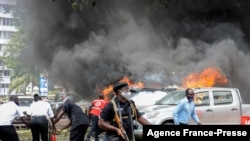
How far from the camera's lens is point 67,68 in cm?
2955

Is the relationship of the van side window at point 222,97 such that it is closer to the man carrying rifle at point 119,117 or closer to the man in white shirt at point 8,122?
the man in white shirt at point 8,122

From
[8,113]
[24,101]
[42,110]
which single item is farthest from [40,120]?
[24,101]

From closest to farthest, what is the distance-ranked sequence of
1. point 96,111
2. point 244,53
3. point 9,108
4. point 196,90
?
point 9,108, point 196,90, point 96,111, point 244,53

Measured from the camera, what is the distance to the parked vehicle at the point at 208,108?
11883mm

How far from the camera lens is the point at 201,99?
490 inches

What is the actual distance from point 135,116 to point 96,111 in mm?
7351

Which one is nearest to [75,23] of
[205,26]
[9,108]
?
[205,26]

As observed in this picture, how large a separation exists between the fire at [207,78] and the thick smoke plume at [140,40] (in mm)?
533

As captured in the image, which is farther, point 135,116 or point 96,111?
point 96,111

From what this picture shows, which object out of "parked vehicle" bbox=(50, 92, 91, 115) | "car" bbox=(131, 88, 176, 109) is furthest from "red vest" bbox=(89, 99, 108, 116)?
"car" bbox=(131, 88, 176, 109)

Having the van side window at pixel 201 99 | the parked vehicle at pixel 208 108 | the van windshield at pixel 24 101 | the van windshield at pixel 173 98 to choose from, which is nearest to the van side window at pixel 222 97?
the parked vehicle at pixel 208 108

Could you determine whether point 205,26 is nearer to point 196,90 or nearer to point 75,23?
point 75,23

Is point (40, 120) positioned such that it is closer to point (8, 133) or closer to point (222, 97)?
point (8, 133)

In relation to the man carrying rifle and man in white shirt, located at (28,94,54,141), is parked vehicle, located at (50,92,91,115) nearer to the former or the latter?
man in white shirt, located at (28,94,54,141)
